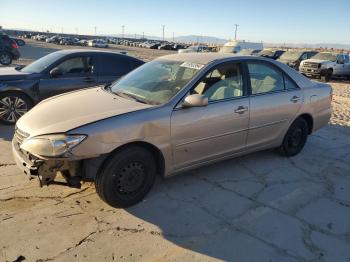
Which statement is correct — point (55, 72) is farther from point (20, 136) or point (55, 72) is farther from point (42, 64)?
point (20, 136)

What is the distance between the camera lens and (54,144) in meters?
3.37

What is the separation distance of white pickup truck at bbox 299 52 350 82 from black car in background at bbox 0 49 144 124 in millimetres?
15114

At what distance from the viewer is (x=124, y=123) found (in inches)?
143

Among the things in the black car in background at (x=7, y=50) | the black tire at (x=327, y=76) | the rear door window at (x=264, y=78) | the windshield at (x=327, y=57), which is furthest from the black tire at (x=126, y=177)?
the windshield at (x=327, y=57)

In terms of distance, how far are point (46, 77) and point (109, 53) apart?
151cm

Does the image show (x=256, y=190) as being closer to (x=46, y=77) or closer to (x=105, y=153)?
(x=105, y=153)

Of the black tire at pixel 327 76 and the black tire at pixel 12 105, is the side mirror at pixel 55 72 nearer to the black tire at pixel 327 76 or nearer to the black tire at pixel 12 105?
the black tire at pixel 12 105

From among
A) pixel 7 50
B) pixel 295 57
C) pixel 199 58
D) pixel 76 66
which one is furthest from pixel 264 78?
pixel 295 57

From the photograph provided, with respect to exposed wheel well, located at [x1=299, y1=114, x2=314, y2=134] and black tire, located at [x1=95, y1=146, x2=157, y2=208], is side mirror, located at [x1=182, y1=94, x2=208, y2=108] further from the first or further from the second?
exposed wheel well, located at [x1=299, y1=114, x2=314, y2=134]

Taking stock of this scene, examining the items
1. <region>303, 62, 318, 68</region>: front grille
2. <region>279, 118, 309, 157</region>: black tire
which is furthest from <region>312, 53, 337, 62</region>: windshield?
<region>279, 118, 309, 157</region>: black tire

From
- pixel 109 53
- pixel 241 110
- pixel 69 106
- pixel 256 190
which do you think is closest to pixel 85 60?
pixel 109 53

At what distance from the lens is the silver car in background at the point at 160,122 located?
11.5 feet

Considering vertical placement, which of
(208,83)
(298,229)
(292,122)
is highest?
(208,83)

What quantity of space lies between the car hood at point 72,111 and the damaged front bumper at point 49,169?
27cm
